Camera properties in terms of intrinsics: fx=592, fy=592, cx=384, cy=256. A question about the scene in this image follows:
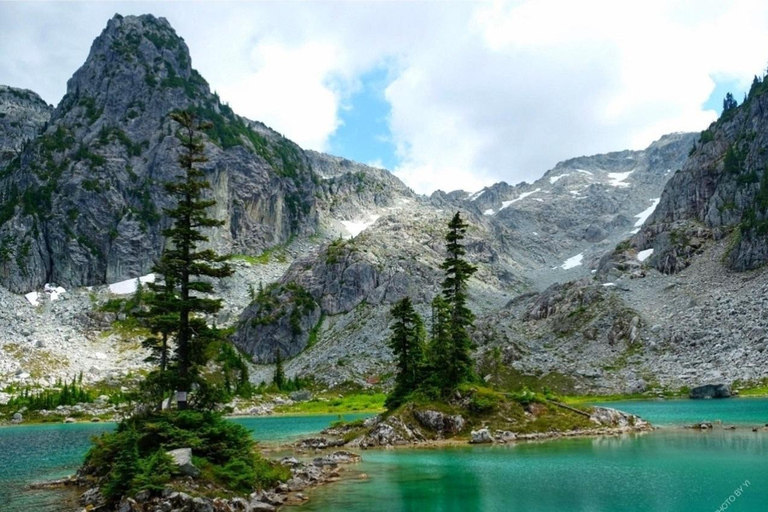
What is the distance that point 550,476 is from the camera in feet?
135

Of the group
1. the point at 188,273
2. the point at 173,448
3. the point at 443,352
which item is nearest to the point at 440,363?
the point at 443,352

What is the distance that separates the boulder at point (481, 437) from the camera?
61.7m

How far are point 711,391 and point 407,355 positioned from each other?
73.7m

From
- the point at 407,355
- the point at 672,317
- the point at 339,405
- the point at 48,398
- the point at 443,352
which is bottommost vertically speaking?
the point at 339,405

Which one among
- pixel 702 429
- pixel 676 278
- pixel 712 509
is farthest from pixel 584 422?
pixel 676 278

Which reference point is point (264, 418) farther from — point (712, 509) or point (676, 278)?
point (676, 278)

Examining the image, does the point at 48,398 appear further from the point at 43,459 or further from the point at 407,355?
the point at 407,355

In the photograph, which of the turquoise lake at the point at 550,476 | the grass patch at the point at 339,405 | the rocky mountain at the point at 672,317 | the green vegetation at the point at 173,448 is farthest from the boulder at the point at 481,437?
the rocky mountain at the point at 672,317

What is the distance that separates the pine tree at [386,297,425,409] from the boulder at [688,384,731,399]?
227 feet

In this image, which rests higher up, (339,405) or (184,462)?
(184,462)

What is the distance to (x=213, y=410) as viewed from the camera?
3950 centimetres

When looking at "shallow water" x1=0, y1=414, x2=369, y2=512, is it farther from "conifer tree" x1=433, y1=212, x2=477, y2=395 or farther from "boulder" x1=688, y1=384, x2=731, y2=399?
"boulder" x1=688, y1=384, x2=731, y2=399

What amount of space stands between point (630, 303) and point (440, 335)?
117 metres

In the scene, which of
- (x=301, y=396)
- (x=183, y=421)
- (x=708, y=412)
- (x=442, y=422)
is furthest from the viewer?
(x=301, y=396)
